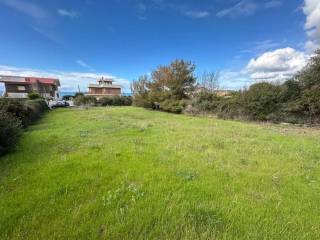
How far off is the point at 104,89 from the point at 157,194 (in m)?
57.2

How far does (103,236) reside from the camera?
241 cm

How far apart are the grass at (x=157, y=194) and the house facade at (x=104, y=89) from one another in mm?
51621

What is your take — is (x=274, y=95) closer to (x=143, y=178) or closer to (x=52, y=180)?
(x=143, y=178)

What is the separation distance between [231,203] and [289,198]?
1.07 metres

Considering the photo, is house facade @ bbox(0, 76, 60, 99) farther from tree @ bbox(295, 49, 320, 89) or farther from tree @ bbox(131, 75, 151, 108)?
tree @ bbox(295, 49, 320, 89)

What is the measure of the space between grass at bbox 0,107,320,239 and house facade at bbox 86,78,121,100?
169 ft

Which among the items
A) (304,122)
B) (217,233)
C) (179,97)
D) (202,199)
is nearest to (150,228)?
(217,233)

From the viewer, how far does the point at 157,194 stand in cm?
339

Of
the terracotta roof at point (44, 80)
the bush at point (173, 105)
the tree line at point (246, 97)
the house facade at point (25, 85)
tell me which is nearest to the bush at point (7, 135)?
the tree line at point (246, 97)

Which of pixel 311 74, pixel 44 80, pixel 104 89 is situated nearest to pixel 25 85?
pixel 44 80

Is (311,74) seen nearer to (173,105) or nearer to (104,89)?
(173,105)

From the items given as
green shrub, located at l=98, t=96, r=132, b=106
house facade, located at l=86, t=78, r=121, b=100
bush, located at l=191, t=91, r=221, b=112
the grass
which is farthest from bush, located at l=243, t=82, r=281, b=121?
house facade, located at l=86, t=78, r=121, b=100

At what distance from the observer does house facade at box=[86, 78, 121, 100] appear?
186 feet

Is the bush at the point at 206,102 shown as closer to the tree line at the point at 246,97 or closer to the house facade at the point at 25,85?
the tree line at the point at 246,97
